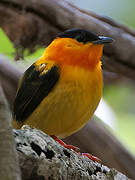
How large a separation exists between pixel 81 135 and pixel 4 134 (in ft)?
11.2

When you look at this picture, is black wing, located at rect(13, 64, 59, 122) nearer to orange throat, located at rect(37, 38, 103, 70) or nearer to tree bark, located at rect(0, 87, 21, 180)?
orange throat, located at rect(37, 38, 103, 70)

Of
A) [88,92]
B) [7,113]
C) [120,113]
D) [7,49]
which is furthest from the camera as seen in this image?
[120,113]

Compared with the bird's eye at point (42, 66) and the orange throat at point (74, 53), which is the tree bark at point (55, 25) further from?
the bird's eye at point (42, 66)

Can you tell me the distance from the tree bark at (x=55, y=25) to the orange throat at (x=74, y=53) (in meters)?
0.72

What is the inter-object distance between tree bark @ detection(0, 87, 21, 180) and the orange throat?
7.60ft

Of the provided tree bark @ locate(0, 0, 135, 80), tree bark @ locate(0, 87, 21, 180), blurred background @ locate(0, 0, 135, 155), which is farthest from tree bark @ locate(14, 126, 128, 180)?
blurred background @ locate(0, 0, 135, 155)

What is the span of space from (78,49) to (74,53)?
0.08 meters

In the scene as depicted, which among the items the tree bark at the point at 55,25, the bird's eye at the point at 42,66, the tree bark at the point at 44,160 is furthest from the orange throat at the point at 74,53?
the tree bark at the point at 44,160

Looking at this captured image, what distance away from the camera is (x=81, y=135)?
4.82 m

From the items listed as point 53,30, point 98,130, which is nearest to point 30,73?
point 53,30

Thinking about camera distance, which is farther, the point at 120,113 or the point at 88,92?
the point at 120,113

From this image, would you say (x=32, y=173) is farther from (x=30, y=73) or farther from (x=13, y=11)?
(x=13, y=11)

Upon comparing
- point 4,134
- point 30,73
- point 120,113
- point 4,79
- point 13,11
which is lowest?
point 120,113

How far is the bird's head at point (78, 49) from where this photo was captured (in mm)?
3805
